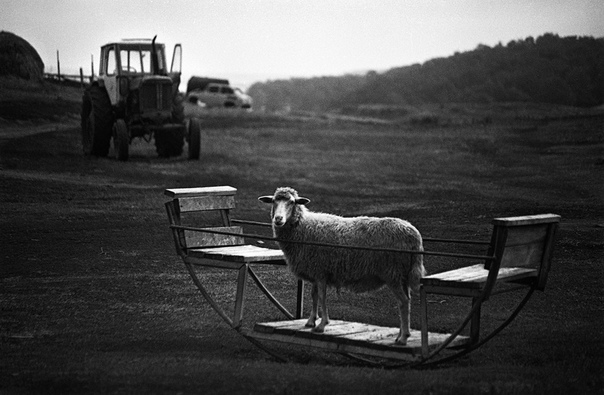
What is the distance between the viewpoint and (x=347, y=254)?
8266 millimetres

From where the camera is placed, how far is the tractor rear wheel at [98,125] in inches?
952

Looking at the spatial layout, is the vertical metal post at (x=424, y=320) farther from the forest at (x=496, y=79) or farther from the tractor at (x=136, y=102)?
the forest at (x=496, y=79)

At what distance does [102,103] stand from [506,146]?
13.5 meters

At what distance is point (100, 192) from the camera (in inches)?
741

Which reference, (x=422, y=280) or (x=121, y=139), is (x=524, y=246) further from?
(x=121, y=139)

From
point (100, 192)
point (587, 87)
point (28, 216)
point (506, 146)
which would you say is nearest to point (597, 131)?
point (506, 146)

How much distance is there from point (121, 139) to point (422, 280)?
56.2 feet

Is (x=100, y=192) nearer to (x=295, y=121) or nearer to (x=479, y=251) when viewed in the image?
(x=479, y=251)

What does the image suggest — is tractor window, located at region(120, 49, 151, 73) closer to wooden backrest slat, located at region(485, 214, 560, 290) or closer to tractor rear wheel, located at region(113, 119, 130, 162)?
tractor rear wheel, located at region(113, 119, 130, 162)

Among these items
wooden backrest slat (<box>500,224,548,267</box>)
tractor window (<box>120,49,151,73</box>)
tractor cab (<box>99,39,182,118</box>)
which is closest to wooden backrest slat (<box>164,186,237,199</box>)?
wooden backrest slat (<box>500,224,548,267</box>)

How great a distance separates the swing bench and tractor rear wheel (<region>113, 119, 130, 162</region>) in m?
14.6

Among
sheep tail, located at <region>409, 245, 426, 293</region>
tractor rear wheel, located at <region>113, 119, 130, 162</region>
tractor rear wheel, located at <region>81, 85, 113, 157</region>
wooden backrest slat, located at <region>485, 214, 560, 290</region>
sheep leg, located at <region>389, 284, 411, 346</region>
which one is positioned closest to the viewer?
wooden backrest slat, located at <region>485, 214, 560, 290</region>

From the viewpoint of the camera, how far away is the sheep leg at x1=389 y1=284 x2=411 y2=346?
7.83m

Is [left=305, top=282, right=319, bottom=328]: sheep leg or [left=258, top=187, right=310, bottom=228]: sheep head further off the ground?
[left=258, top=187, right=310, bottom=228]: sheep head
